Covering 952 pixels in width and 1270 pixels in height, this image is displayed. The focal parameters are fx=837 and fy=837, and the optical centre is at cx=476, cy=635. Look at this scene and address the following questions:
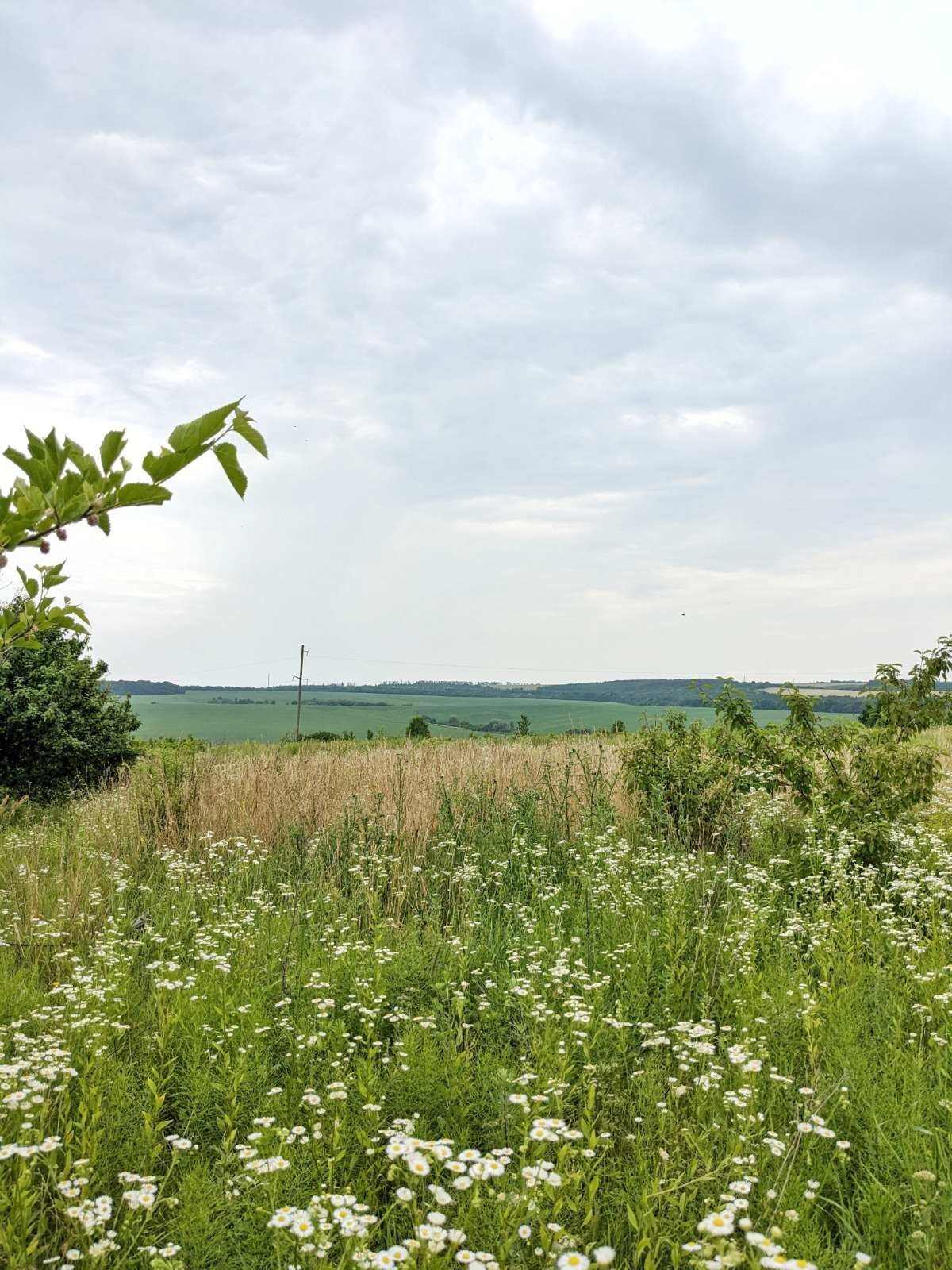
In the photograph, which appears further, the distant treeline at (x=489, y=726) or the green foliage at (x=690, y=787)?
the distant treeline at (x=489, y=726)

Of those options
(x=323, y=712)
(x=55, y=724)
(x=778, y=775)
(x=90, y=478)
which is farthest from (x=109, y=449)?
(x=323, y=712)

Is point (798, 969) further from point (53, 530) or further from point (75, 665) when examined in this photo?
point (75, 665)

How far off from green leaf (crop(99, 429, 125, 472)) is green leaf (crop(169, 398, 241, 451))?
5.5 inches

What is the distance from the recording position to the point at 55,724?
13758mm

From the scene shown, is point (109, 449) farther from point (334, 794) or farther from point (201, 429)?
point (334, 794)

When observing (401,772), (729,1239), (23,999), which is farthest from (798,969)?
(401,772)

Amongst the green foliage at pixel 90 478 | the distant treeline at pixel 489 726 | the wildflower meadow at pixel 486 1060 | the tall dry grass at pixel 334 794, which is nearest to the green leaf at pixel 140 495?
the green foliage at pixel 90 478

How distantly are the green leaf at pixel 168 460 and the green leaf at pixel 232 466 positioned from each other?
1.4 inches

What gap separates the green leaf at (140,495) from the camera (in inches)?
68.7

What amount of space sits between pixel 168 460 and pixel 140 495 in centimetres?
10

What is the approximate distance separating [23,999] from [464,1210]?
9.95 ft

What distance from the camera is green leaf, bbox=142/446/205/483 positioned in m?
1.72

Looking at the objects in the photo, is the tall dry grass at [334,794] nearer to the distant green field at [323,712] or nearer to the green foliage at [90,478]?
the green foliage at [90,478]

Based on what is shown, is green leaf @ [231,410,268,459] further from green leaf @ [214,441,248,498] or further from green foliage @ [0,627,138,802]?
green foliage @ [0,627,138,802]
